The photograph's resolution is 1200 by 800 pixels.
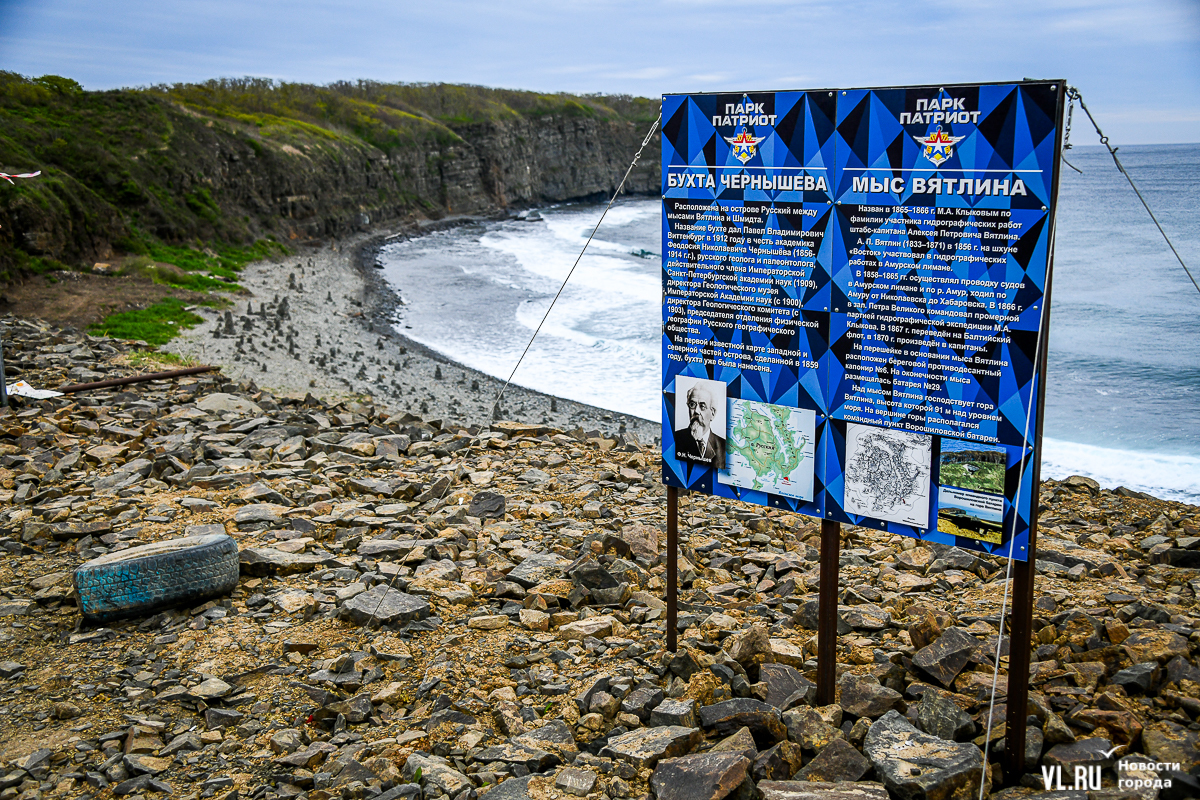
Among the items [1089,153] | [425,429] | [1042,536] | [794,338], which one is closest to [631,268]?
[425,429]

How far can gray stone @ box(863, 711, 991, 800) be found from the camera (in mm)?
3975

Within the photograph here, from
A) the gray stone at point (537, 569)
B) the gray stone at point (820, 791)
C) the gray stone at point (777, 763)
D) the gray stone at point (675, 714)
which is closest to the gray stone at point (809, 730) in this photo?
the gray stone at point (777, 763)

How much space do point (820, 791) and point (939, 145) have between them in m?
3.23

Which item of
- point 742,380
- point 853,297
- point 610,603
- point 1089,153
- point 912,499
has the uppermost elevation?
point 1089,153

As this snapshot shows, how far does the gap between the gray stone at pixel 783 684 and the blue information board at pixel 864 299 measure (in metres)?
1.05

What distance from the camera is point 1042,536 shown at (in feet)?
26.4

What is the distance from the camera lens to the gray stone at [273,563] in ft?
23.5

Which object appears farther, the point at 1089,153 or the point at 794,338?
the point at 1089,153

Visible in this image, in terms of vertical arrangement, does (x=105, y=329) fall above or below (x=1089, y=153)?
below

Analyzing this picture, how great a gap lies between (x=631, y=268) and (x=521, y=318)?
14.5 m

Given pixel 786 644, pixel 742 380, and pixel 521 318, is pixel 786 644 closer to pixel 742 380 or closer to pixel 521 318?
pixel 742 380

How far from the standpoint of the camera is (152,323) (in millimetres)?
20859

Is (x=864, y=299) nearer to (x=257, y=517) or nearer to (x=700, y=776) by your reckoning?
(x=700, y=776)

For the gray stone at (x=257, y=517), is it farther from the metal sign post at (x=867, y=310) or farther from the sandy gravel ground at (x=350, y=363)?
the sandy gravel ground at (x=350, y=363)
